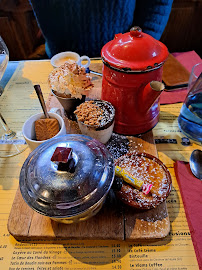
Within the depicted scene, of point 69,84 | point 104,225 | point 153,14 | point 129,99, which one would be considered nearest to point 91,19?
point 153,14

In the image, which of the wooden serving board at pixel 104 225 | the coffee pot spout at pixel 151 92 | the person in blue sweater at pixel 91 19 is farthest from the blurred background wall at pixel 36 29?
the wooden serving board at pixel 104 225

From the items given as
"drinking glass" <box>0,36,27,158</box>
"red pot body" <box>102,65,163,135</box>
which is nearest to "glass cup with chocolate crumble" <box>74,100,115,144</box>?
"red pot body" <box>102,65,163,135</box>

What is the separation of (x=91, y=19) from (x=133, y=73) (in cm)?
93

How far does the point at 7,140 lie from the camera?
32.6 inches

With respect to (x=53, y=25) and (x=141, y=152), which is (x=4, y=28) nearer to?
(x=53, y=25)

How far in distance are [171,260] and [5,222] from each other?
0.47m

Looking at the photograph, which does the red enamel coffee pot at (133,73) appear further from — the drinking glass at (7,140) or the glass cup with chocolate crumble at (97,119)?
the drinking glass at (7,140)

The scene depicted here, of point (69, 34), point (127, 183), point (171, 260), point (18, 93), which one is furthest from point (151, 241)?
point (69, 34)

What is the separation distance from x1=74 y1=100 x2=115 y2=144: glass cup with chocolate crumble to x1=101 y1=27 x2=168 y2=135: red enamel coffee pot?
53 millimetres

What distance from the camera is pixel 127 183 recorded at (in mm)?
594

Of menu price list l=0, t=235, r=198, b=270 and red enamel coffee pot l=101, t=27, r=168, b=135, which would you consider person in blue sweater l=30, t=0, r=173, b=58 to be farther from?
menu price list l=0, t=235, r=198, b=270

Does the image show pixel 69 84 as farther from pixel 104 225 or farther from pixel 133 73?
pixel 104 225

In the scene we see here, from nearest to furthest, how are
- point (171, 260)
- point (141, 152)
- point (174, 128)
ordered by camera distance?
point (171, 260) → point (141, 152) → point (174, 128)

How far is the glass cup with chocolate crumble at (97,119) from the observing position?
683 mm
